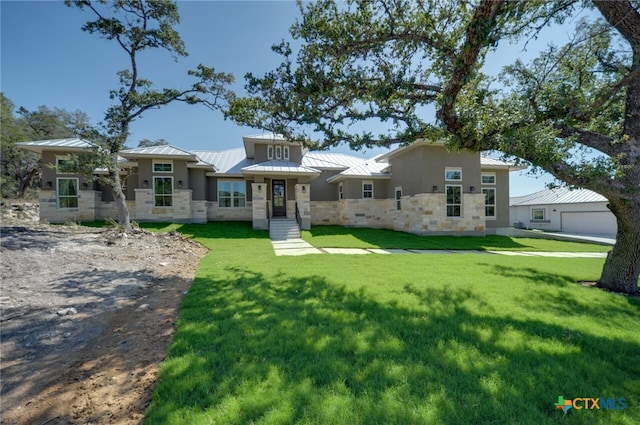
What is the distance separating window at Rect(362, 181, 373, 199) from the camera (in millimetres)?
18469

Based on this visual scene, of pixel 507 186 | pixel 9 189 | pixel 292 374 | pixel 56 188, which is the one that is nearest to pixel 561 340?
pixel 292 374

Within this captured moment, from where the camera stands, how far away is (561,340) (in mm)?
3271

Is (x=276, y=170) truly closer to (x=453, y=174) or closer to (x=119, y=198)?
(x=119, y=198)

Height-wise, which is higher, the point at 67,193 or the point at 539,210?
the point at 67,193

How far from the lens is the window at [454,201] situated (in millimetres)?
15156

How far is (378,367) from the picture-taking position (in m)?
2.63

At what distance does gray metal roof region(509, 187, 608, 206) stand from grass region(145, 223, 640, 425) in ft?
64.1

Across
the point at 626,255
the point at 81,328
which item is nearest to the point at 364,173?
the point at 626,255

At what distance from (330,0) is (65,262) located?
876 centimetres

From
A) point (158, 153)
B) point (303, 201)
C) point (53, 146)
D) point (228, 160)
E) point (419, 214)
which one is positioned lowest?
point (419, 214)

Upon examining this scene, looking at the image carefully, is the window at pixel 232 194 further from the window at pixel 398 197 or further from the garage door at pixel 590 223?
the garage door at pixel 590 223

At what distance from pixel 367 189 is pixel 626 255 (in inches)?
529

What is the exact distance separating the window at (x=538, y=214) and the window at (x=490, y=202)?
12.7m

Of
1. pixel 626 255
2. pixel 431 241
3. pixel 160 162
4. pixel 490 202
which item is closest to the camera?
pixel 626 255
